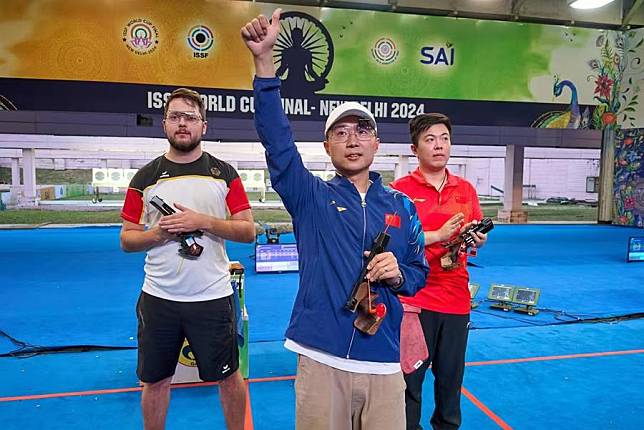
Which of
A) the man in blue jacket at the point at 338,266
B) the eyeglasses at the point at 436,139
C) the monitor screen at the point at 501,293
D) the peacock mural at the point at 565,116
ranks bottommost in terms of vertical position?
the monitor screen at the point at 501,293

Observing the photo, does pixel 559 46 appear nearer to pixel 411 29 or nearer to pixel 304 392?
pixel 411 29

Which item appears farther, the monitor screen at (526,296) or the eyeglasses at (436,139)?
the monitor screen at (526,296)

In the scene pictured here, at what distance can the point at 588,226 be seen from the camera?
53.8 feet

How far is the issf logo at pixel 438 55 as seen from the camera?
Result: 1127 cm

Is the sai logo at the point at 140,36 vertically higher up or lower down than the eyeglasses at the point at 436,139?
higher up

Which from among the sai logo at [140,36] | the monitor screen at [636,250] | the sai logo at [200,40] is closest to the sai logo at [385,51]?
the sai logo at [200,40]

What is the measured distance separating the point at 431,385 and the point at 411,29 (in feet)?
31.1

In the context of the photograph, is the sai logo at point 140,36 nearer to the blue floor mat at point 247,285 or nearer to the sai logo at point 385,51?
the blue floor mat at point 247,285

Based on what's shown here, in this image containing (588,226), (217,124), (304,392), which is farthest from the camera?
(588,226)

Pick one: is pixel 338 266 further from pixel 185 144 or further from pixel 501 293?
pixel 501 293

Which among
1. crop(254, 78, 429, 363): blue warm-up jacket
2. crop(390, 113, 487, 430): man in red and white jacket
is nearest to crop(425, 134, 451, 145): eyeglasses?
crop(390, 113, 487, 430): man in red and white jacket

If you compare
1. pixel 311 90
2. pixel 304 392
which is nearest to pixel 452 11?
pixel 311 90

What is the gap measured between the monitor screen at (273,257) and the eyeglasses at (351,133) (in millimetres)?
6411

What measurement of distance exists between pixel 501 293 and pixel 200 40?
8.07 m
